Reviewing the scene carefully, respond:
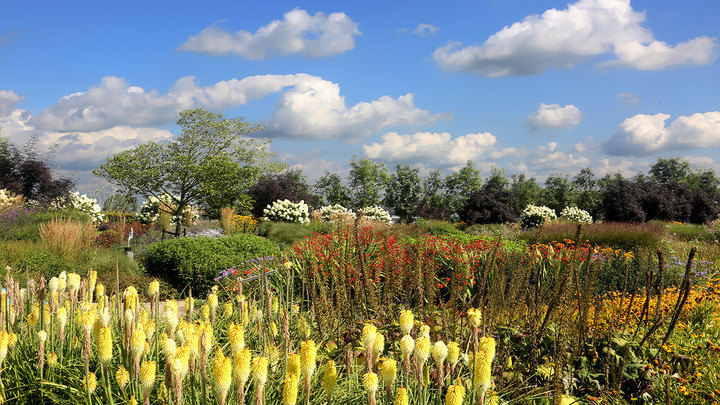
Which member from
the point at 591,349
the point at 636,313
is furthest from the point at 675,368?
the point at 636,313

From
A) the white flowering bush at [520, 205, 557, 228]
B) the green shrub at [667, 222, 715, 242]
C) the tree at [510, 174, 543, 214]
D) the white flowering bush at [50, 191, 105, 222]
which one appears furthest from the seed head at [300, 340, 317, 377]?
the tree at [510, 174, 543, 214]

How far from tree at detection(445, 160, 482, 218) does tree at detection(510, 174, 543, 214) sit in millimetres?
5067

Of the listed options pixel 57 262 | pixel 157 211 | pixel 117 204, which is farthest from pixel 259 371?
pixel 117 204

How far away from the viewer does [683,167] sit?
4322cm

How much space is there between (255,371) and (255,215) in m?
25.1

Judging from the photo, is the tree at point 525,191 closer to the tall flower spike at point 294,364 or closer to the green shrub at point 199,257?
the green shrub at point 199,257

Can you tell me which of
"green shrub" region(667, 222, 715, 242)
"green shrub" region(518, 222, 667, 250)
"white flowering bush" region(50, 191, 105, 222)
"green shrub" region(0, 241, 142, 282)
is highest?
"white flowering bush" region(50, 191, 105, 222)

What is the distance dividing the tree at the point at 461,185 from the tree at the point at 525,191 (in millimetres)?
5067

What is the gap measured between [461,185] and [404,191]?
390 cm

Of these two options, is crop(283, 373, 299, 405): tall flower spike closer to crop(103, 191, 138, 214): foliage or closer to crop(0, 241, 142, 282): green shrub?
crop(0, 241, 142, 282): green shrub

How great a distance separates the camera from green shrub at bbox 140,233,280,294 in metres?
9.12

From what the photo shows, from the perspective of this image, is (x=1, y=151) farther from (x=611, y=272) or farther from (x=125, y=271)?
(x=611, y=272)

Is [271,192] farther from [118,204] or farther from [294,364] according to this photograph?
[294,364]

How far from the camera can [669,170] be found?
43.7m
